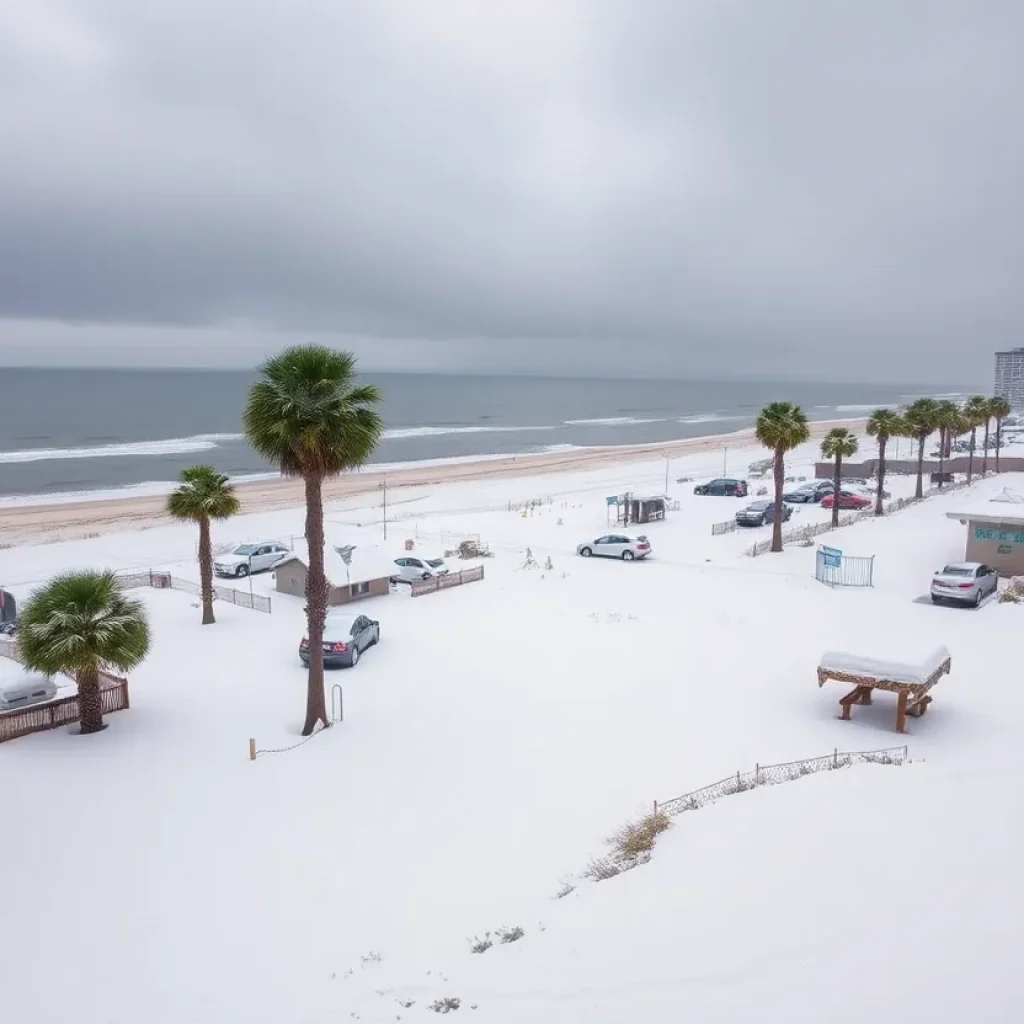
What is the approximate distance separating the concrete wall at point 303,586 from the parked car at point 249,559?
474 cm

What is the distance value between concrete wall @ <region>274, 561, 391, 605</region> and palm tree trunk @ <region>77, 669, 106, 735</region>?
37.1 ft

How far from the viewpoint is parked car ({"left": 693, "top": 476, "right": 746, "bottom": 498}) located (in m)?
55.1

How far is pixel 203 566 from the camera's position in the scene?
25594 millimetres

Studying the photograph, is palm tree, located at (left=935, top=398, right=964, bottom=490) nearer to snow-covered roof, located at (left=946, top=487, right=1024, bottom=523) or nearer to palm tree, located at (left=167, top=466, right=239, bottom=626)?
snow-covered roof, located at (left=946, top=487, right=1024, bottom=523)

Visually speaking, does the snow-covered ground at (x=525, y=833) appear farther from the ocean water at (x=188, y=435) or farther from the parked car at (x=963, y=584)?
the ocean water at (x=188, y=435)

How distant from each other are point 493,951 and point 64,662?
1105 centimetres

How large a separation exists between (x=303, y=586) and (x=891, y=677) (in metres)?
19.6

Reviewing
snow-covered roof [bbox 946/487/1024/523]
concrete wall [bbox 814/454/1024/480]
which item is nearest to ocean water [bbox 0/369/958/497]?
concrete wall [bbox 814/454/1024/480]

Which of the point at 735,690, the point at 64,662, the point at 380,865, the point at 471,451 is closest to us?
the point at 380,865

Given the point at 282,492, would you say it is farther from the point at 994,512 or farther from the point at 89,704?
the point at 89,704

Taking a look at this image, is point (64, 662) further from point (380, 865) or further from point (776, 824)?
point (776, 824)

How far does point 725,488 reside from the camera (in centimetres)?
5538

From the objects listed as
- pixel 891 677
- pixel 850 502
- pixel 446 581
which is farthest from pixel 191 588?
pixel 850 502

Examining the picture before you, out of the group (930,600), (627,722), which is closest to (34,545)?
(627,722)
